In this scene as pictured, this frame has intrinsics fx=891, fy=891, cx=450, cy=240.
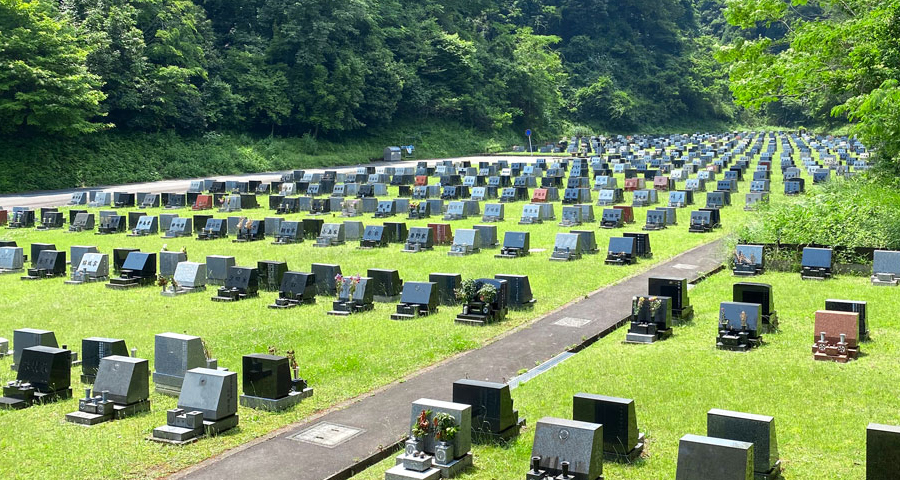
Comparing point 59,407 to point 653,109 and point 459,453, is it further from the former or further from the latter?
point 653,109

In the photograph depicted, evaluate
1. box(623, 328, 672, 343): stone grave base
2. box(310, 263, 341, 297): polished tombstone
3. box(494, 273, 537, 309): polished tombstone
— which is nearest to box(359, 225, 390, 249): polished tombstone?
box(310, 263, 341, 297): polished tombstone

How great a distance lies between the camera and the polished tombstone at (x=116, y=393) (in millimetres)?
14883

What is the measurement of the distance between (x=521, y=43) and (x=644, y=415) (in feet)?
369

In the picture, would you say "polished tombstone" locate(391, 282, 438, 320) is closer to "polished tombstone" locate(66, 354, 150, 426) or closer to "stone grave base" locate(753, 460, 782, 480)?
"polished tombstone" locate(66, 354, 150, 426)

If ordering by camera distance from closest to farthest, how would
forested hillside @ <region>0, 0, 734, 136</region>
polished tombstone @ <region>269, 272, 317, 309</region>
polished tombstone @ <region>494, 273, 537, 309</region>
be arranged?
polished tombstone @ <region>494, 273, 537, 309</region>, polished tombstone @ <region>269, 272, 317, 309</region>, forested hillside @ <region>0, 0, 734, 136</region>

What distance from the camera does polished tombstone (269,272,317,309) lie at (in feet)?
79.6

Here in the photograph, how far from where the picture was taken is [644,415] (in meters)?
14.5

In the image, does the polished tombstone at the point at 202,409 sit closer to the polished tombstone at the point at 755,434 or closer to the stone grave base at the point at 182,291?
the polished tombstone at the point at 755,434

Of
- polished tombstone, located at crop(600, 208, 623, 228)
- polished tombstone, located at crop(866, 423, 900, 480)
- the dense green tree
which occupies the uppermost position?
the dense green tree

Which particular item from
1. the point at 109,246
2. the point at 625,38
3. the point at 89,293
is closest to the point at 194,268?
the point at 89,293

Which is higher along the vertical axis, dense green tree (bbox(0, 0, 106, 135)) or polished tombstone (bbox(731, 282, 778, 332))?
dense green tree (bbox(0, 0, 106, 135))

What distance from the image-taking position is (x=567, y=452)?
11523mm

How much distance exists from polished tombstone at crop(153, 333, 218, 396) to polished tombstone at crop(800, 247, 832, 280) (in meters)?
17.8

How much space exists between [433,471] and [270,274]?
15.6 metres
